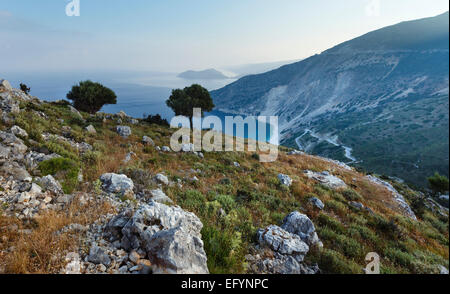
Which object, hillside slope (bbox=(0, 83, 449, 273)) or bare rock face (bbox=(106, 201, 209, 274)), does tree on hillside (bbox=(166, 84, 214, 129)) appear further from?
bare rock face (bbox=(106, 201, 209, 274))

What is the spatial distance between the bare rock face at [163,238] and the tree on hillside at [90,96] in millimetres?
29712

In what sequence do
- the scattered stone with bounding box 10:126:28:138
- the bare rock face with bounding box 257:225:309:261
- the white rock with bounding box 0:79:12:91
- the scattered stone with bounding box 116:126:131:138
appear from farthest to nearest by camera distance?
the white rock with bounding box 0:79:12:91 → the scattered stone with bounding box 116:126:131:138 → the scattered stone with bounding box 10:126:28:138 → the bare rock face with bounding box 257:225:309:261

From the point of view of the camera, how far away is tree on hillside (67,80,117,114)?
2666 cm

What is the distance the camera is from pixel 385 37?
628ft

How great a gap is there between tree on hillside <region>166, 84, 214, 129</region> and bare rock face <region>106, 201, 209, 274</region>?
27.1 m

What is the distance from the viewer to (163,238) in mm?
3488

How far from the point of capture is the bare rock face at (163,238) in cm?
325

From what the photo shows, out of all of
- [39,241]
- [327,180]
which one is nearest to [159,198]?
[39,241]

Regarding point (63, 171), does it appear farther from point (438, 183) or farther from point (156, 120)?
point (156, 120)

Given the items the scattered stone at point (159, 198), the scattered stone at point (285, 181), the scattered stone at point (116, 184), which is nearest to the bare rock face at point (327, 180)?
the scattered stone at point (285, 181)

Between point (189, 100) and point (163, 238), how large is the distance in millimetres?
28793

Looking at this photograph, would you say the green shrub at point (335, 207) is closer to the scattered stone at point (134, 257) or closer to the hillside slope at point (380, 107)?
the scattered stone at point (134, 257)

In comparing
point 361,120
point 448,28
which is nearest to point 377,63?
point 361,120

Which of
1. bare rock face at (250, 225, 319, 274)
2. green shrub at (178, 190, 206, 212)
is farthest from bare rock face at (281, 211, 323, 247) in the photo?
green shrub at (178, 190, 206, 212)
